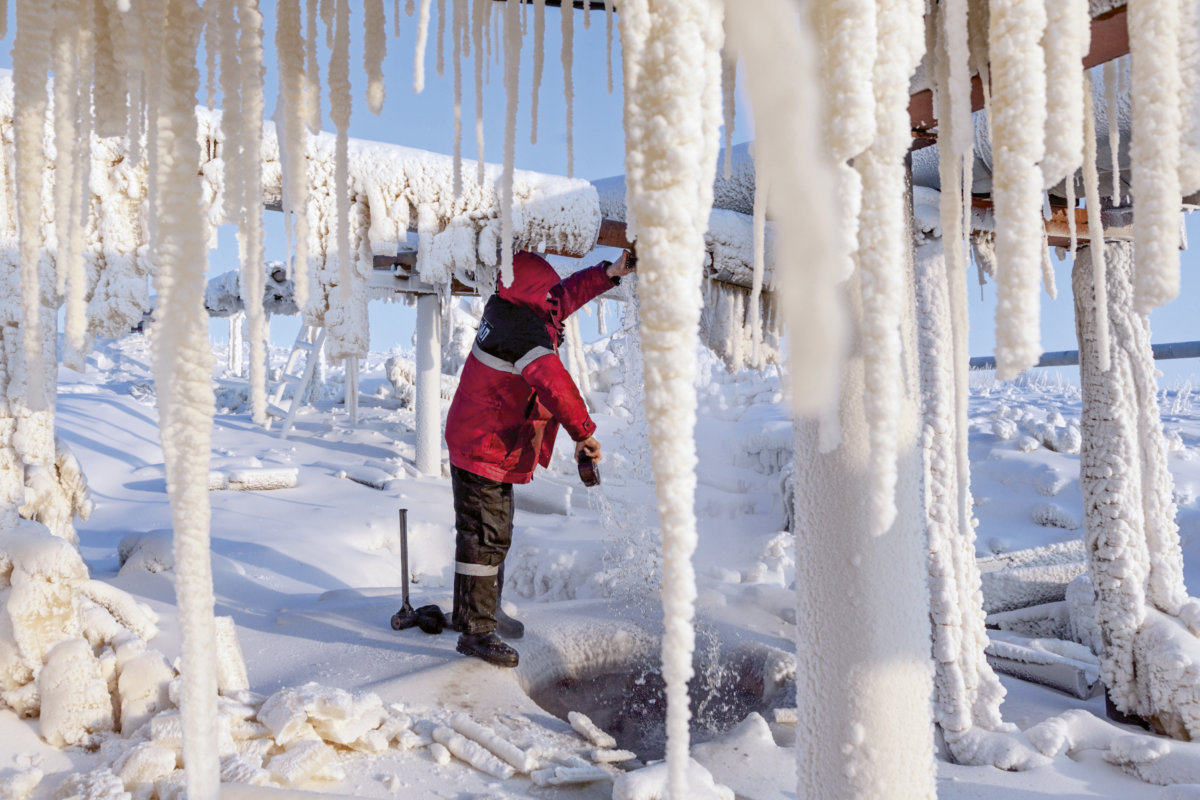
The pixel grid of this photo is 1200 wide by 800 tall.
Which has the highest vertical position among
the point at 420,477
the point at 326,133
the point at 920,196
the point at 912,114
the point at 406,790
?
the point at 326,133

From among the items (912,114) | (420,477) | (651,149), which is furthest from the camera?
(420,477)

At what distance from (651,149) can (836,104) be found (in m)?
0.15

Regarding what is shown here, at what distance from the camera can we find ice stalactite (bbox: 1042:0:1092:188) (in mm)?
528

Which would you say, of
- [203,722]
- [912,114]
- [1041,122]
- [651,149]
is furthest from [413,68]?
[912,114]

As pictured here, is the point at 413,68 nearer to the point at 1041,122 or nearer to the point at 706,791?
the point at 1041,122

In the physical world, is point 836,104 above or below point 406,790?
above

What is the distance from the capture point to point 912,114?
4.49ft

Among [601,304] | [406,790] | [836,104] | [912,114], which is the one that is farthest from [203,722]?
[601,304]

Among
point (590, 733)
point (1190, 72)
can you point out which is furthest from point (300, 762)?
point (1190, 72)

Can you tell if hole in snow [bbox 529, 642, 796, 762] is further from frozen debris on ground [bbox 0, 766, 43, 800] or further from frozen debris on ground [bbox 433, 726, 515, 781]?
frozen debris on ground [bbox 0, 766, 43, 800]

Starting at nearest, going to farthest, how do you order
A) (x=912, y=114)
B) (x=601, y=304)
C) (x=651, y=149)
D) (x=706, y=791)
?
(x=651, y=149), (x=912, y=114), (x=706, y=791), (x=601, y=304)

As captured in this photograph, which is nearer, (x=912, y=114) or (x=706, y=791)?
(x=912, y=114)

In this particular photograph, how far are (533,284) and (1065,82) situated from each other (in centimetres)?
214

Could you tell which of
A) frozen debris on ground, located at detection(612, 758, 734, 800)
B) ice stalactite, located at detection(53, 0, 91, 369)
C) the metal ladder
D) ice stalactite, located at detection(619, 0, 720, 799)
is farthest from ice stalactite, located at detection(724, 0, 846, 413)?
the metal ladder
